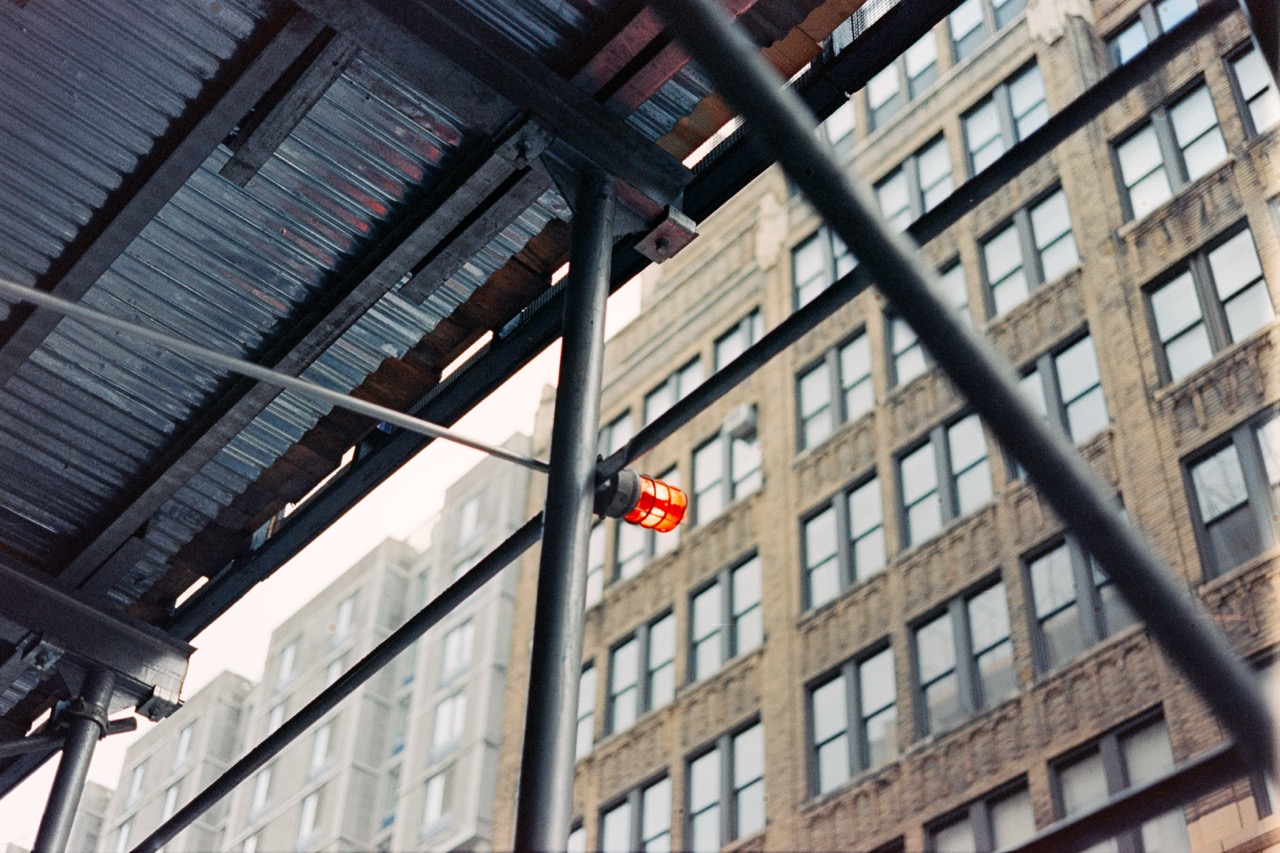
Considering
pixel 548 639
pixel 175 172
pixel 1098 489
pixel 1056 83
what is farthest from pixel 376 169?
pixel 1056 83

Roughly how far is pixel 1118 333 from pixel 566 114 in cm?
2431

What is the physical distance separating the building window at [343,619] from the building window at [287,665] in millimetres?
2336

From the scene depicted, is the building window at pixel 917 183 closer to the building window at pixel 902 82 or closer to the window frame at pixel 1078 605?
the building window at pixel 902 82

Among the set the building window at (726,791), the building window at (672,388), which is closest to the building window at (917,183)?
the building window at (672,388)

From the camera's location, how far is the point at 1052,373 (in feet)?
100.0

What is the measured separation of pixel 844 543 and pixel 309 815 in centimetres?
2847

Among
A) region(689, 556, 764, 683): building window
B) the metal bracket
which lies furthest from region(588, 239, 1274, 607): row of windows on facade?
the metal bracket

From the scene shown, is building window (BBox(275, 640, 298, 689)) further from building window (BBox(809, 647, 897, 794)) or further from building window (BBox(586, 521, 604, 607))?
building window (BBox(809, 647, 897, 794))

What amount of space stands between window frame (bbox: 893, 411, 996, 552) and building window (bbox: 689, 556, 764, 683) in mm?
4307

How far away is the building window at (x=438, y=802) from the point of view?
45.6m

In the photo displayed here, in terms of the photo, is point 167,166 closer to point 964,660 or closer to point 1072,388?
point 964,660

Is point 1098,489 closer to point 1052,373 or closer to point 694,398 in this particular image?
point 694,398

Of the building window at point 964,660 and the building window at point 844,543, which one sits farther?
the building window at point 844,543

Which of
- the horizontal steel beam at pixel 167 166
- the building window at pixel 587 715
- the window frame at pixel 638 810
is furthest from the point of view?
the building window at pixel 587 715
